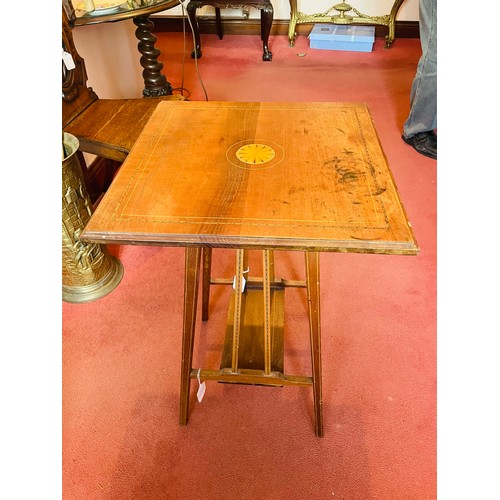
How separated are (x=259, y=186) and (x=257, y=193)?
0.10 ft

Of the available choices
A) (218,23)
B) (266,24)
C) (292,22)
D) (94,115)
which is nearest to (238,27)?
(218,23)

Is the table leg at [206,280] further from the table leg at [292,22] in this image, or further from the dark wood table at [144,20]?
the table leg at [292,22]

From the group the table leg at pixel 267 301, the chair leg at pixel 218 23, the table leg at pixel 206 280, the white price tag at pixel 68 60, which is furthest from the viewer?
the chair leg at pixel 218 23

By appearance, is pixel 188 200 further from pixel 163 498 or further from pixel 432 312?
pixel 432 312

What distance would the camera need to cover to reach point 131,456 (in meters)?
1.31

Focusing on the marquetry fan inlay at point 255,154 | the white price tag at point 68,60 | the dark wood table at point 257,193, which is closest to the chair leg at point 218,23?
the white price tag at point 68,60

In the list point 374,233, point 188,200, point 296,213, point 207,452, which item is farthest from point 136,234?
point 207,452

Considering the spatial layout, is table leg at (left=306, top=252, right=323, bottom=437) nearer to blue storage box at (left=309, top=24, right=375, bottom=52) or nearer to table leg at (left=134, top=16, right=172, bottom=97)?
table leg at (left=134, top=16, right=172, bottom=97)

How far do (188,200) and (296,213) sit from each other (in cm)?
24

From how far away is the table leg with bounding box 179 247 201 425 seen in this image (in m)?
1.08

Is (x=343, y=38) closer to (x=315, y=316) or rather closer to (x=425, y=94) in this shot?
(x=425, y=94)

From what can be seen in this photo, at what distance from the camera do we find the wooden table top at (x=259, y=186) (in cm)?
82

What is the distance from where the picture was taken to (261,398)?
1.46 metres

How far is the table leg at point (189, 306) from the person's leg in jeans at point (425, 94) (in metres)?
2.10
